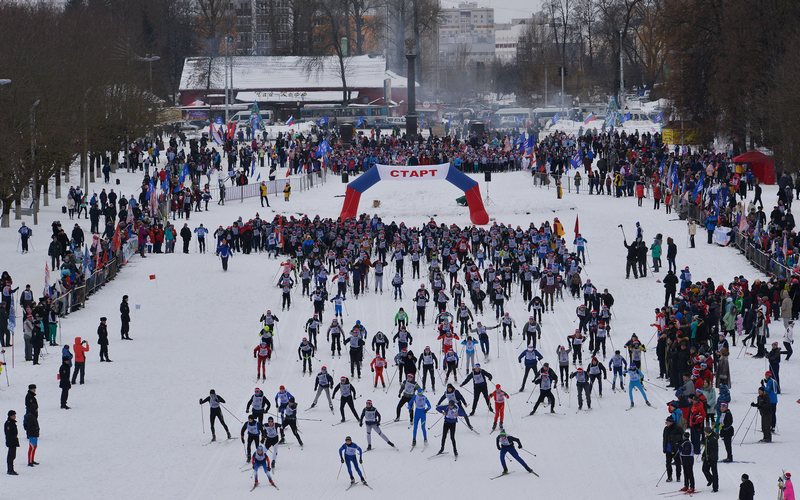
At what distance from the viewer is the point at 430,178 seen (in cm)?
4922

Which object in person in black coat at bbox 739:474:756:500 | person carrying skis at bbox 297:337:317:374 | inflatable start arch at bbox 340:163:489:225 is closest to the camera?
person in black coat at bbox 739:474:756:500

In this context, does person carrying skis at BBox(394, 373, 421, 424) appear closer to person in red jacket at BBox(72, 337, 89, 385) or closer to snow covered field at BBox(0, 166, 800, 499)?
snow covered field at BBox(0, 166, 800, 499)

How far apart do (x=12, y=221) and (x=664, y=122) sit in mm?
44364

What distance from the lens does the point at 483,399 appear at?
91.0ft

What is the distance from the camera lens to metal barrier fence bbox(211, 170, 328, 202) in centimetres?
5572

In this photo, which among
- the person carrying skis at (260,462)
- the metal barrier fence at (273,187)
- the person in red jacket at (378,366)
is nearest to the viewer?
the person carrying skis at (260,462)

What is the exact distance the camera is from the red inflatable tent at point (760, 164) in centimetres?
5306

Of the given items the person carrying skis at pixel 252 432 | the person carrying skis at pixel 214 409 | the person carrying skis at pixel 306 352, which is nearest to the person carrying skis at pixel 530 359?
the person carrying skis at pixel 306 352

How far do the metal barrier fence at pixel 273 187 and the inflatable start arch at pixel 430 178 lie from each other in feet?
24.1

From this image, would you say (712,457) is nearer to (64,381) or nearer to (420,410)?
(420,410)

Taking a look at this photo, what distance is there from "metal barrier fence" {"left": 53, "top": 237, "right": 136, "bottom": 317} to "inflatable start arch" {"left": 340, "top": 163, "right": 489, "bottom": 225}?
29.2 feet

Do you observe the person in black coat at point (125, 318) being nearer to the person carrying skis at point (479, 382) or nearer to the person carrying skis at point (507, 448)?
the person carrying skis at point (479, 382)

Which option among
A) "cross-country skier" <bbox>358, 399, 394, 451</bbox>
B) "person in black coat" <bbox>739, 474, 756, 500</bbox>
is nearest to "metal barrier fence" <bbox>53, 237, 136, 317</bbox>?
"cross-country skier" <bbox>358, 399, 394, 451</bbox>

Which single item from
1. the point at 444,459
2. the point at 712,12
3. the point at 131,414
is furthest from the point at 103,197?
the point at 712,12
